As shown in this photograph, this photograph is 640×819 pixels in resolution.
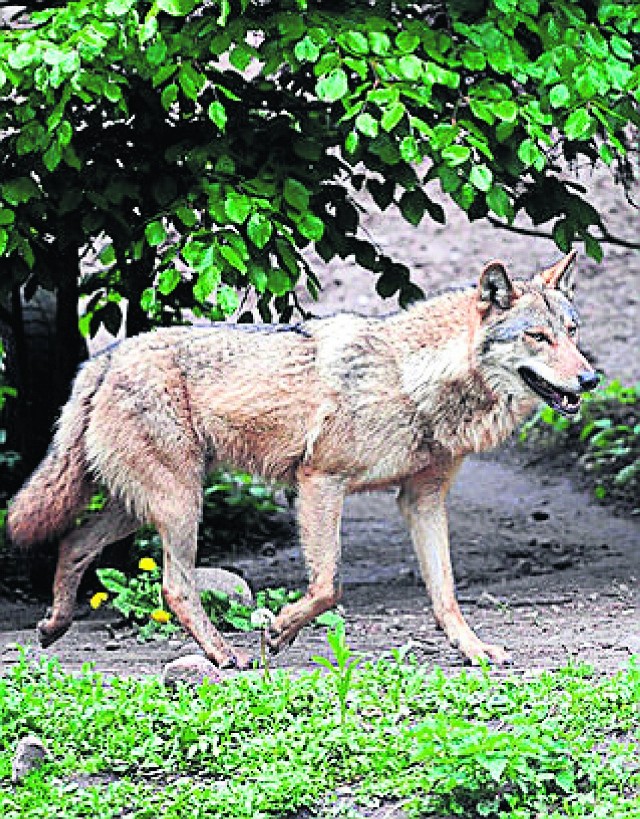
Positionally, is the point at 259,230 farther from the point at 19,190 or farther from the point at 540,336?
the point at 540,336

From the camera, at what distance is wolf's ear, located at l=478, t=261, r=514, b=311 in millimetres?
6559

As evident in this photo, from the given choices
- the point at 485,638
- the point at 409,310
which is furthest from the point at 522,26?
the point at 485,638

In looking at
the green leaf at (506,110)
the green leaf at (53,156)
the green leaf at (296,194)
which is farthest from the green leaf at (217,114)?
the green leaf at (506,110)

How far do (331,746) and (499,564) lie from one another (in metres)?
5.55

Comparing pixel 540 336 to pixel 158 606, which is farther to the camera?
pixel 158 606

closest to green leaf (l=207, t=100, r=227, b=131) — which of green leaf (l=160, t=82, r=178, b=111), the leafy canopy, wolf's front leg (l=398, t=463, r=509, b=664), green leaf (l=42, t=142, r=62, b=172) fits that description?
the leafy canopy

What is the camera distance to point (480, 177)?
677cm

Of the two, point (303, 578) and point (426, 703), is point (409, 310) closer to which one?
point (426, 703)

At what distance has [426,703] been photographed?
17.7 ft

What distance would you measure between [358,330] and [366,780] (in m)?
2.68

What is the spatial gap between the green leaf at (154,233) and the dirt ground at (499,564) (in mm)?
2022

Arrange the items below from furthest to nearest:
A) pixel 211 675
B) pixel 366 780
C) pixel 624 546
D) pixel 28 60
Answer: pixel 624 546 → pixel 28 60 → pixel 211 675 → pixel 366 780

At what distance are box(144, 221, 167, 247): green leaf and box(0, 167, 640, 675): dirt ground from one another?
6.63 ft

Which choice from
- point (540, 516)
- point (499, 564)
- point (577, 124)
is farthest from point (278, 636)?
point (540, 516)
